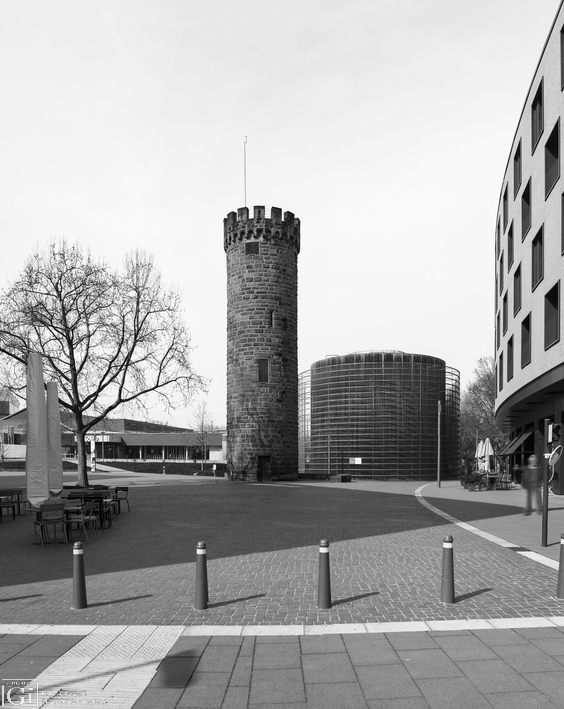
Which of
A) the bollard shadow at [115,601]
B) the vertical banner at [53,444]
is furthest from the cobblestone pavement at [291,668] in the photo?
the vertical banner at [53,444]

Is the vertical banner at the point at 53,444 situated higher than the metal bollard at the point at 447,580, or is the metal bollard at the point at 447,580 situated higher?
the vertical banner at the point at 53,444

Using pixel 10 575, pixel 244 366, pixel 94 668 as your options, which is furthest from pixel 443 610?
pixel 244 366

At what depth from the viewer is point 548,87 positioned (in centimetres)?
2348

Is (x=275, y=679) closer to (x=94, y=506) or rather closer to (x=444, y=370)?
(x=94, y=506)

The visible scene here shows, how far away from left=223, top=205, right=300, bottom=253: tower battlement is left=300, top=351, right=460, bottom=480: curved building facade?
83.3ft

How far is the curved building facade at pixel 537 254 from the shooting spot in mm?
22219

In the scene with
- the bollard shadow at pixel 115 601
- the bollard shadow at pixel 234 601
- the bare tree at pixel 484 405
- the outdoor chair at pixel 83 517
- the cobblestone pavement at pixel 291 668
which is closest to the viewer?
the cobblestone pavement at pixel 291 668

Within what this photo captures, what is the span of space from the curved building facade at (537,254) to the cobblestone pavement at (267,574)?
11.5 meters

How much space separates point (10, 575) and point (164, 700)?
561 cm

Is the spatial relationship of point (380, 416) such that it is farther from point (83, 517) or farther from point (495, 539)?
point (83, 517)

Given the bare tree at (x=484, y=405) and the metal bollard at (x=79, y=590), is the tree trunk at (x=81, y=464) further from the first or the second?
the bare tree at (x=484, y=405)

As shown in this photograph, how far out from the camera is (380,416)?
58781 millimetres

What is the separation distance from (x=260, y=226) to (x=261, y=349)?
7284 mm

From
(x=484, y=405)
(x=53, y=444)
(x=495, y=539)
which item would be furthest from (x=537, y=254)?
(x=484, y=405)
